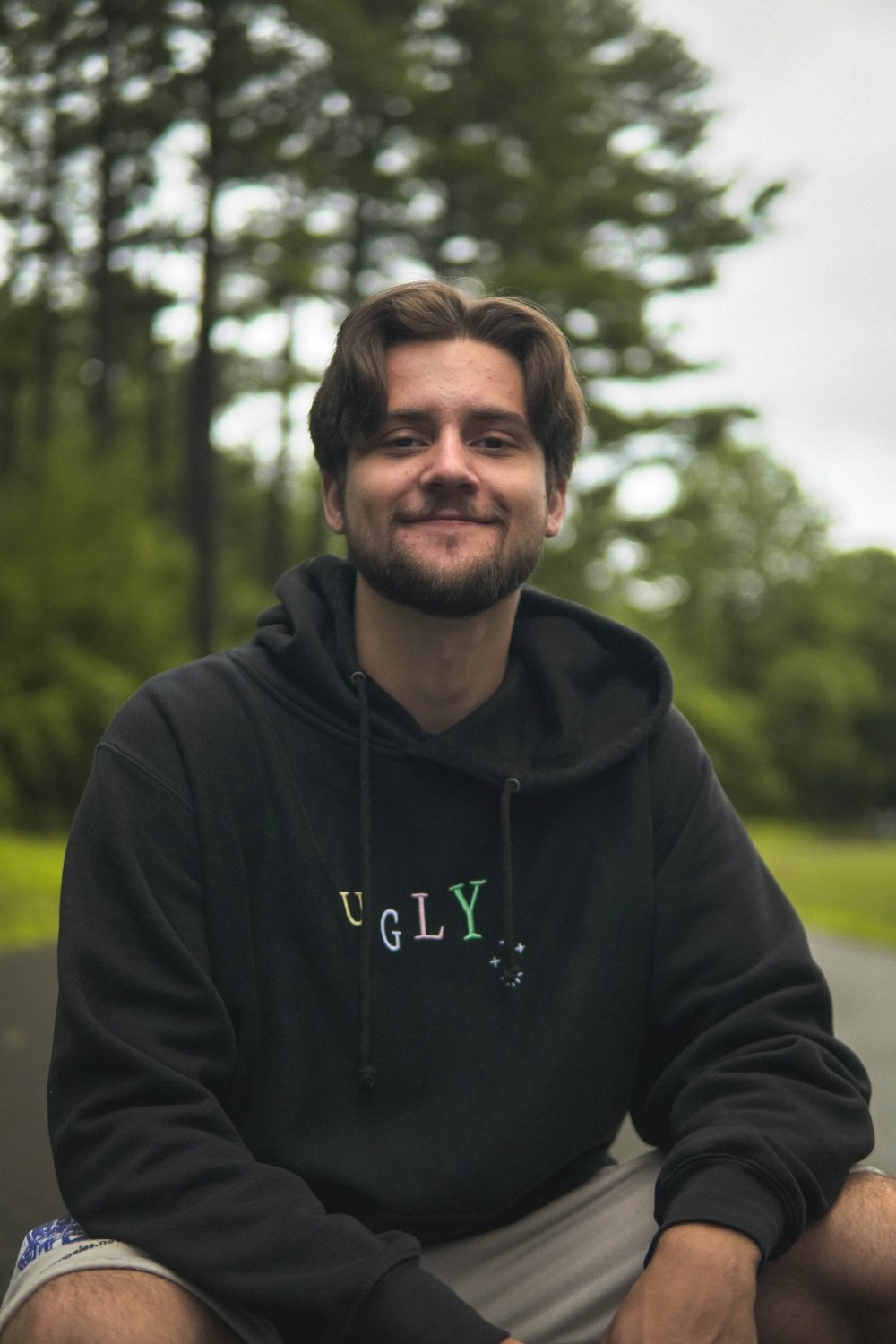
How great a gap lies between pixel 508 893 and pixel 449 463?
0.72m

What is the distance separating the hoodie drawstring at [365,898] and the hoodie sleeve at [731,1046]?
0.47 meters

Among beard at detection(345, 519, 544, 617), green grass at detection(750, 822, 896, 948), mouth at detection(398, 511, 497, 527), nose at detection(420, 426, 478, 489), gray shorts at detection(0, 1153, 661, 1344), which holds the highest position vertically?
nose at detection(420, 426, 478, 489)

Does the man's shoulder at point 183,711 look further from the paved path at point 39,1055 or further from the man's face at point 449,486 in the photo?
the paved path at point 39,1055

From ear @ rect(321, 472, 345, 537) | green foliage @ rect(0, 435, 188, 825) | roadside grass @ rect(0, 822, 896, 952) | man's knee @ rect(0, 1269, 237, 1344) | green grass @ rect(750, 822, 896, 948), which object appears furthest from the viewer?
green foliage @ rect(0, 435, 188, 825)

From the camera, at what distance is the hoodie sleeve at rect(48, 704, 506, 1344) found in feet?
5.63

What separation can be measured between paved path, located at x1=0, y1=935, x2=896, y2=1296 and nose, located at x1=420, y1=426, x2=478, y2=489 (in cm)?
188

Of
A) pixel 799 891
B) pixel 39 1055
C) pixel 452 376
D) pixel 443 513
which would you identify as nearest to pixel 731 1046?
pixel 443 513

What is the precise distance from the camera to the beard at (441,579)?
7.64 ft

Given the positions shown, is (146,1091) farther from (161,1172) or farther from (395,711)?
(395,711)

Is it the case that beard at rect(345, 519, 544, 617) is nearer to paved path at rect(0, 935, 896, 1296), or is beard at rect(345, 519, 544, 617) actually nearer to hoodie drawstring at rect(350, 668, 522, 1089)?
hoodie drawstring at rect(350, 668, 522, 1089)

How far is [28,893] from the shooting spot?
9453mm

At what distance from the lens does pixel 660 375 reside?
22.0 metres

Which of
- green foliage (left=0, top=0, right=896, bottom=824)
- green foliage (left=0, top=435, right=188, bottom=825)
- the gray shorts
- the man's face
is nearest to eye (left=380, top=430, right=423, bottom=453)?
the man's face

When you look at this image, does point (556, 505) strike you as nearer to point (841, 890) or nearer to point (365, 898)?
point (365, 898)
